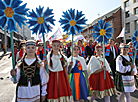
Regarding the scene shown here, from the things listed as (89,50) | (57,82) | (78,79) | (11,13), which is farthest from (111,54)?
(11,13)

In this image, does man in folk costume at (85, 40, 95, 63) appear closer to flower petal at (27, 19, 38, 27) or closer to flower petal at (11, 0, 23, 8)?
flower petal at (27, 19, 38, 27)

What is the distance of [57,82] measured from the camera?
10.5 ft

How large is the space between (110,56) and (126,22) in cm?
2329

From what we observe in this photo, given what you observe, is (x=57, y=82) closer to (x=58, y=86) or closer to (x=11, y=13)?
(x=58, y=86)

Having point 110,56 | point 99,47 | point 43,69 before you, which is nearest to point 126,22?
point 110,56

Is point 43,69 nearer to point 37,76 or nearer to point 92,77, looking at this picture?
point 37,76

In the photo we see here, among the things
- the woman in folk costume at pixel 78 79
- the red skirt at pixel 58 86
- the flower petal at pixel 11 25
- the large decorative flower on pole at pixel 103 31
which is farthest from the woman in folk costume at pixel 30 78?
the large decorative flower on pole at pixel 103 31

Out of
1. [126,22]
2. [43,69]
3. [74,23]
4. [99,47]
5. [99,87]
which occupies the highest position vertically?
[126,22]

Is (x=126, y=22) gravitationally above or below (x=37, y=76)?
above

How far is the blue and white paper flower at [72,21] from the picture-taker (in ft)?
11.3

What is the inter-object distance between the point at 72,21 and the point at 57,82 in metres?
1.58

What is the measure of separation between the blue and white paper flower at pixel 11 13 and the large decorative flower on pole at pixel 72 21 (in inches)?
45.0

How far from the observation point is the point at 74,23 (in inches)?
138

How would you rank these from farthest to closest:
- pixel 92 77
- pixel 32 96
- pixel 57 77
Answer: pixel 92 77
pixel 57 77
pixel 32 96
